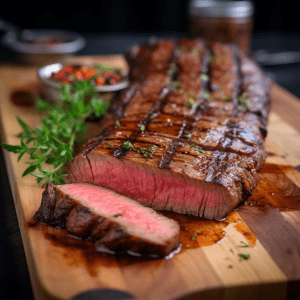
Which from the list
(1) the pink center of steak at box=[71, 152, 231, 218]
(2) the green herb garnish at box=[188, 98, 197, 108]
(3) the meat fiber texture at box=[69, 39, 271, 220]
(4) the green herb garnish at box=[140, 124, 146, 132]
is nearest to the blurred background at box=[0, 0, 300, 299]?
(3) the meat fiber texture at box=[69, 39, 271, 220]

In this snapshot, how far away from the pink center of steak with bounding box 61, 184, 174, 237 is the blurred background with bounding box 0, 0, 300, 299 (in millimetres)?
3923

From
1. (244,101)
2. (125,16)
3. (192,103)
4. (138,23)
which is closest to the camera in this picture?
(192,103)

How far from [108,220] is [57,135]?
134 centimetres

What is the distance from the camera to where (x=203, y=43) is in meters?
5.03

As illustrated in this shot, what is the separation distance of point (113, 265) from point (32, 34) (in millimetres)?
4998

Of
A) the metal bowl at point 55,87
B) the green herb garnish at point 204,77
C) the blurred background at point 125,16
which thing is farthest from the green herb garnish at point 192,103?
the blurred background at point 125,16

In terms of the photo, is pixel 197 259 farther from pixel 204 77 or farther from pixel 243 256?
pixel 204 77

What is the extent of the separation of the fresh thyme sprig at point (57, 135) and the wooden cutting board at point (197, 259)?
20 cm

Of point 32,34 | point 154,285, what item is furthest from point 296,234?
point 32,34

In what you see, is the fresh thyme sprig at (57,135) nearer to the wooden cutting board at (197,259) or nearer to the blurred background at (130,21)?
the wooden cutting board at (197,259)

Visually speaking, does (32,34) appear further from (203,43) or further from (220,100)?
(220,100)

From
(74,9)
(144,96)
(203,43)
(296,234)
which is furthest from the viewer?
(74,9)

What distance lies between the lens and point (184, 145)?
9.38 ft

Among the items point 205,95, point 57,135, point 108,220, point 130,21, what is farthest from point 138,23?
point 108,220
